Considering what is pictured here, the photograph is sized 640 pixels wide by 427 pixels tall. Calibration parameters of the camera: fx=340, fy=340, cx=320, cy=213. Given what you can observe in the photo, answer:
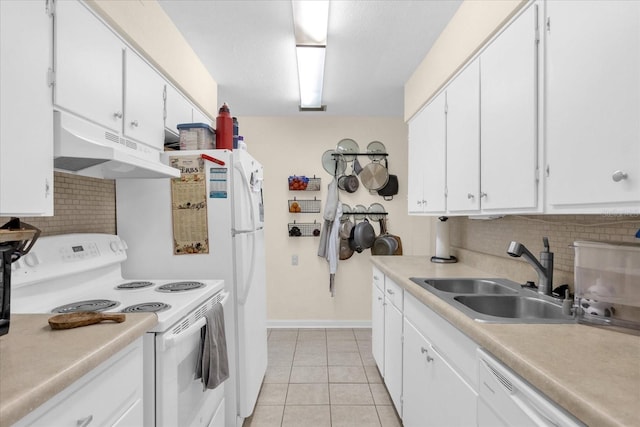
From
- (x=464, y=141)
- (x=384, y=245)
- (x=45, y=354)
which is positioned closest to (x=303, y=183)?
(x=384, y=245)

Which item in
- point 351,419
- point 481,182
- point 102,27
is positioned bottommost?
point 351,419

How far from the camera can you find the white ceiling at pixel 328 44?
2.03 metres

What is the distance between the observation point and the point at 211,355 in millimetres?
1593

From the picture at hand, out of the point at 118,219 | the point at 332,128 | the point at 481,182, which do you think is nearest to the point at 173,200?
the point at 118,219

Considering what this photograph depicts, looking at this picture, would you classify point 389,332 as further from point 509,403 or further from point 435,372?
point 509,403

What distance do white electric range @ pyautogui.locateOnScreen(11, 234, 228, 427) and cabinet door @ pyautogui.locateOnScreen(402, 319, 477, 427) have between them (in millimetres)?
1051

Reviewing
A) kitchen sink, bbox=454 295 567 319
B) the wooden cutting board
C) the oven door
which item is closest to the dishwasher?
kitchen sink, bbox=454 295 567 319

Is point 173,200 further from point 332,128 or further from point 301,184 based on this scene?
point 332,128

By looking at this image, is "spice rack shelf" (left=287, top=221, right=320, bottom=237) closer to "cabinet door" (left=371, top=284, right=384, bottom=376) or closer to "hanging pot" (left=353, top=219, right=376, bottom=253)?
"hanging pot" (left=353, top=219, right=376, bottom=253)

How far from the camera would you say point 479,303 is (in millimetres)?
1691

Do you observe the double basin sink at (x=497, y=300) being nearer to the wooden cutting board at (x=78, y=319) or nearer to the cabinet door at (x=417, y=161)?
the cabinet door at (x=417, y=161)

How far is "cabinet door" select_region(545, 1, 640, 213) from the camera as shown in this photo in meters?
0.94

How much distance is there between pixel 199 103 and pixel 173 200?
104 cm

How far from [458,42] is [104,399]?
238 centimetres
